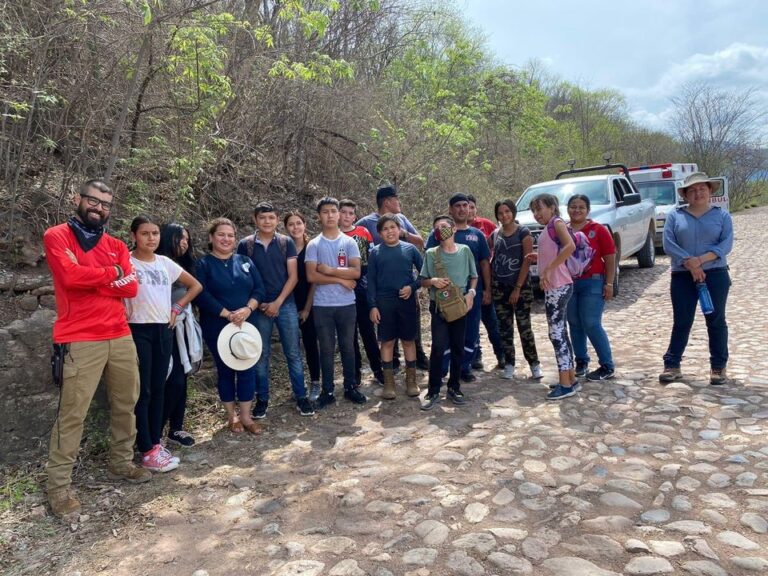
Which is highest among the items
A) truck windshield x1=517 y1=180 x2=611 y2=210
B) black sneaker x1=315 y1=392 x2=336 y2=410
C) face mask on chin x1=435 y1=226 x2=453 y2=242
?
truck windshield x1=517 y1=180 x2=611 y2=210

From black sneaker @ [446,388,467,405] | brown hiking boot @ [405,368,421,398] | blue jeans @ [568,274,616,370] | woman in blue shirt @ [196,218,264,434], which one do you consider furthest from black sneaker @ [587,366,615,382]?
woman in blue shirt @ [196,218,264,434]

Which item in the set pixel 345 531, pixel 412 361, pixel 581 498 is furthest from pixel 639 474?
pixel 412 361

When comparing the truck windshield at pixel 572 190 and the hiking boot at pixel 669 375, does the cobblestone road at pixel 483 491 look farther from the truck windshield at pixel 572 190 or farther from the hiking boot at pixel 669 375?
the truck windshield at pixel 572 190

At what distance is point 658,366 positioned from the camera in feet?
18.9

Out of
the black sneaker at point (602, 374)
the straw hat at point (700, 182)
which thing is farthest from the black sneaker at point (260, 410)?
the straw hat at point (700, 182)

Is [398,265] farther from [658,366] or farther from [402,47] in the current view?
[402,47]

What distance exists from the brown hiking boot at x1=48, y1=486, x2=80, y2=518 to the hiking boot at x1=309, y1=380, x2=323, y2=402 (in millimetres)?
2208

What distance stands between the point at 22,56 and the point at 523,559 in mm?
5648

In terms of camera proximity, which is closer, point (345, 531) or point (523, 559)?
point (523, 559)

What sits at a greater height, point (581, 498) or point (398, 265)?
point (398, 265)

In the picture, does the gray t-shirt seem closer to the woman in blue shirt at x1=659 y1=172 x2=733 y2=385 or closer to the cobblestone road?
the cobblestone road

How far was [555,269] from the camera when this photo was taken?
16.3 ft

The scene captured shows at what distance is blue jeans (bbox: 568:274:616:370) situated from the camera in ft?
17.2

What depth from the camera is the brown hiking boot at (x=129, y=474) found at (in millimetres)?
3836
